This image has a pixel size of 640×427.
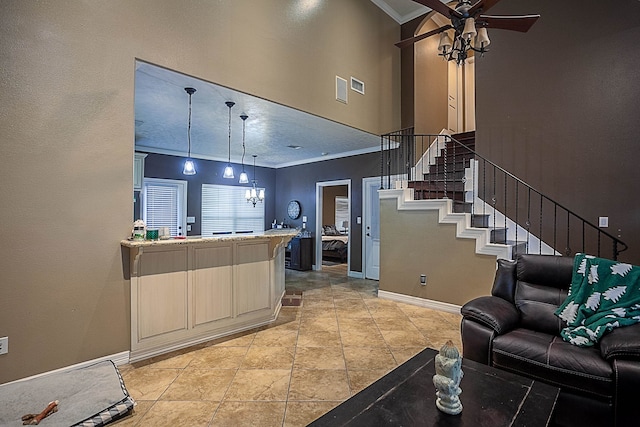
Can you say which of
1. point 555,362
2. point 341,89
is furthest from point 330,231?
point 555,362

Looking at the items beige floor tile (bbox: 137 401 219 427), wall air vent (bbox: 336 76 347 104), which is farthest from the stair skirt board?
beige floor tile (bbox: 137 401 219 427)

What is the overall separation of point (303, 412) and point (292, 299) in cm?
287

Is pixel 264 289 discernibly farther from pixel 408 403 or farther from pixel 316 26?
pixel 316 26

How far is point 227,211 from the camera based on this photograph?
786 cm

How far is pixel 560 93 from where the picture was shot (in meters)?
4.39

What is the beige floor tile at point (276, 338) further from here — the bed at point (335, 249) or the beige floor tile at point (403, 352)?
the bed at point (335, 249)

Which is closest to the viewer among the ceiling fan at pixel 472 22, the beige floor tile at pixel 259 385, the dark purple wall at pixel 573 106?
the beige floor tile at pixel 259 385

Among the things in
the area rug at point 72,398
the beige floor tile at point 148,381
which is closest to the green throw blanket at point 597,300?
the beige floor tile at point 148,381

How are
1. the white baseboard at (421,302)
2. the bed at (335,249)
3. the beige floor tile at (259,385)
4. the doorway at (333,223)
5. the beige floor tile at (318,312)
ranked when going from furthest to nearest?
the bed at (335,249) < the doorway at (333,223) < the white baseboard at (421,302) < the beige floor tile at (318,312) < the beige floor tile at (259,385)

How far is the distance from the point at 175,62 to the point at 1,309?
2465 millimetres

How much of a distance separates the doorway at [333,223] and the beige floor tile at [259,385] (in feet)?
16.0

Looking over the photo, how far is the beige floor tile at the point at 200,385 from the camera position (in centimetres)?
234

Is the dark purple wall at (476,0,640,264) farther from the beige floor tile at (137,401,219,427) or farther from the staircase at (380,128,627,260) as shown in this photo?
the beige floor tile at (137,401,219,427)

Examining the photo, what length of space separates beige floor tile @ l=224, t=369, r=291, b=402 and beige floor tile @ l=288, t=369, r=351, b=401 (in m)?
0.07
